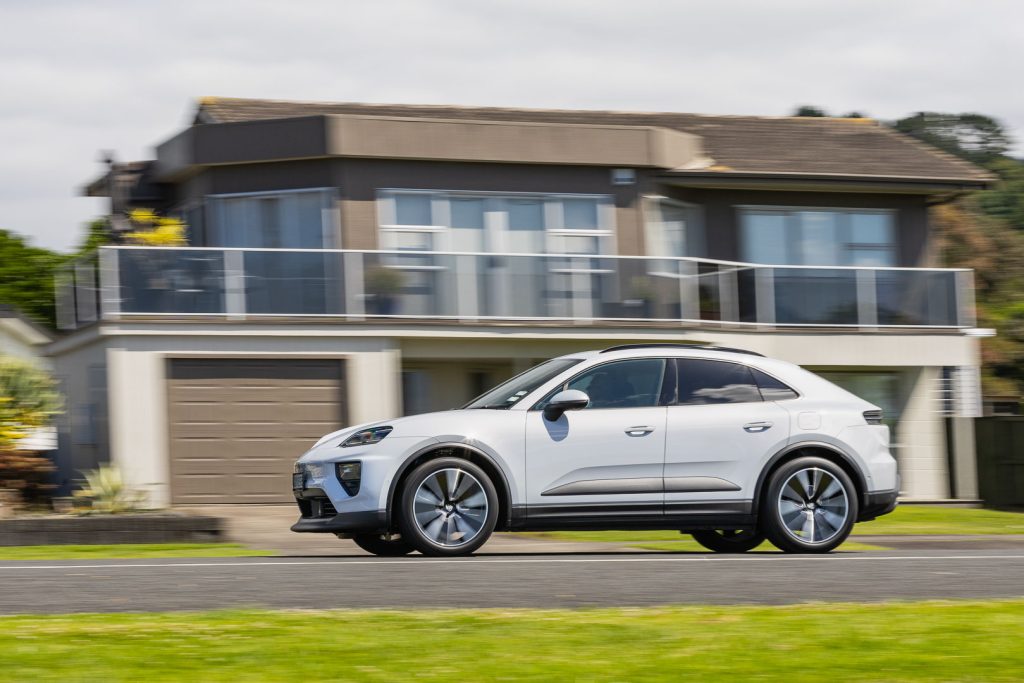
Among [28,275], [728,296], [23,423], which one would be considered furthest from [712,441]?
[28,275]

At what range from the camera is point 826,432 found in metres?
12.3

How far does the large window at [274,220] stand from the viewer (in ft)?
84.2

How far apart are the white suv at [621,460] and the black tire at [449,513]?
0.01m

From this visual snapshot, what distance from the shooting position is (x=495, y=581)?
934 cm

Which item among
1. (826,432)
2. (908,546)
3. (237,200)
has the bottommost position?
(908,546)

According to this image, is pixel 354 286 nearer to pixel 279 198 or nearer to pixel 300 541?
pixel 279 198

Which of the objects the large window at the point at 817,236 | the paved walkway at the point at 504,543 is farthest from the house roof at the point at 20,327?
the paved walkway at the point at 504,543

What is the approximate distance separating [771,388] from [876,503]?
1211 mm

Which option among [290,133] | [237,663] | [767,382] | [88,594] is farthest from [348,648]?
[290,133]

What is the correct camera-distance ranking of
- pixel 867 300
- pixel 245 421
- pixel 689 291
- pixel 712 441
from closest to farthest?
pixel 712 441 < pixel 245 421 < pixel 689 291 < pixel 867 300

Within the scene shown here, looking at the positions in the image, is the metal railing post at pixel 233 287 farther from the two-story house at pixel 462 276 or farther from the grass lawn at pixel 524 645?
the grass lawn at pixel 524 645

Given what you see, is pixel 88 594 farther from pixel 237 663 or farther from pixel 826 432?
pixel 826 432

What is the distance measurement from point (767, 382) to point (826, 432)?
0.59 m

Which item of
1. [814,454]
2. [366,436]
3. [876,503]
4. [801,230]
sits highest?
[801,230]
